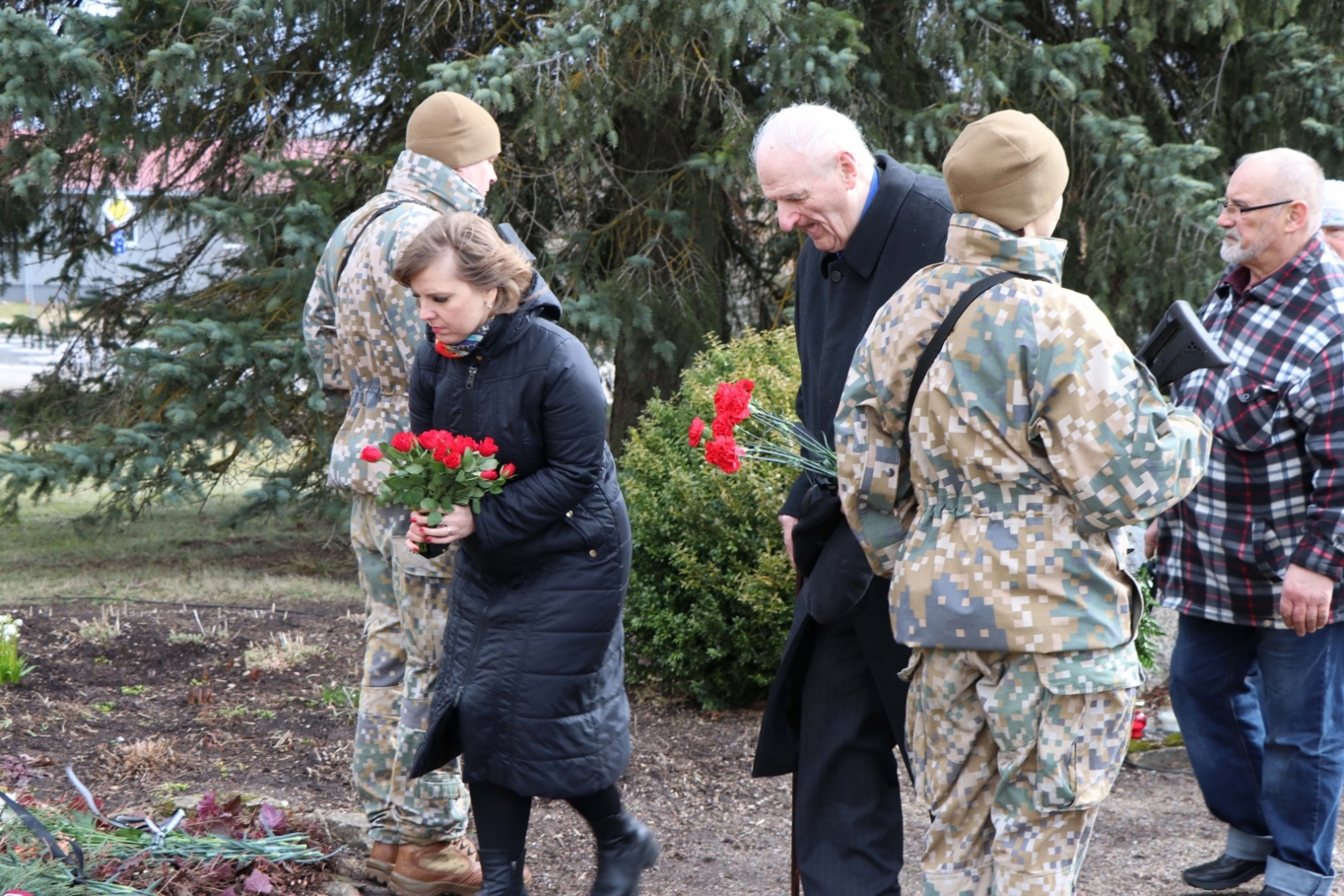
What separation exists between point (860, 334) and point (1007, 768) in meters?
1.05

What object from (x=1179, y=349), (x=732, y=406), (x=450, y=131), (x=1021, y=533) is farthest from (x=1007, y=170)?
(x=450, y=131)

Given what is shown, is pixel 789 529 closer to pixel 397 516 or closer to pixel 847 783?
pixel 847 783

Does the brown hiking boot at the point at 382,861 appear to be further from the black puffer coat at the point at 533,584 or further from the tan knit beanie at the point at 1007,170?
the tan knit beanie at the point at 1007,170

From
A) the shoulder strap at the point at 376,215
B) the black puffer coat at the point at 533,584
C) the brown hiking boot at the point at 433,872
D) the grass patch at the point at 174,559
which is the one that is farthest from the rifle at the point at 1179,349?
the grass patch at the point at 174,559

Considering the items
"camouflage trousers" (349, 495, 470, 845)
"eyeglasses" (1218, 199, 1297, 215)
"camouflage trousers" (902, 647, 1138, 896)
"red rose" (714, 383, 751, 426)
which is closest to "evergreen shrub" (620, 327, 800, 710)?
"camouflage trousers" (349, 495, 470, 845)

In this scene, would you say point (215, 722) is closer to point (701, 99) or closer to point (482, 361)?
point (482, 361)

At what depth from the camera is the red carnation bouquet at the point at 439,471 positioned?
290 centimetres

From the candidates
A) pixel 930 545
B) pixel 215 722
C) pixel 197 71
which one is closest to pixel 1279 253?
pixel 930 545

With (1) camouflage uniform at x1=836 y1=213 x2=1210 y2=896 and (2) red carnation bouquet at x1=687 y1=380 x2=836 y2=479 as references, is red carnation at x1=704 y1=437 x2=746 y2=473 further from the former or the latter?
(1) camouflage uniform at x1=836 y1=213 x2=1210 y2=896

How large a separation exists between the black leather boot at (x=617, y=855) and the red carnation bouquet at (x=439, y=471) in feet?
3.05

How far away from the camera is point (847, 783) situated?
9.91ft

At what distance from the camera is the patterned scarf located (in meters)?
3.03

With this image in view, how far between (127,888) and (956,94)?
5500mm

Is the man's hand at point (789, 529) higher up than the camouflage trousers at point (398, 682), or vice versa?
the man's hand at point (789, 529)
